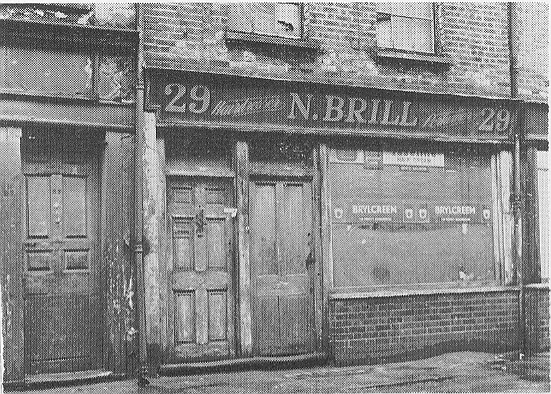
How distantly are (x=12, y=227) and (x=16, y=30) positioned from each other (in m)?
1.97

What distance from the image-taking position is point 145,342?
7344mm

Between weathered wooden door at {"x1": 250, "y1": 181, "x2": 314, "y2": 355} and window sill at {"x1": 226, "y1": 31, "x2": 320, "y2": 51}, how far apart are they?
1644 millimetres

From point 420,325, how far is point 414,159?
6.96 ft

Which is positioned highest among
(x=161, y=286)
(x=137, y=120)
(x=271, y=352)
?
(x=137, y=120)

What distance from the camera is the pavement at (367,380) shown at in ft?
23.5

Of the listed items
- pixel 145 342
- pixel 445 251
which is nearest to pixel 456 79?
pixel 445 251

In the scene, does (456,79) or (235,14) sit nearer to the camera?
(235,14)

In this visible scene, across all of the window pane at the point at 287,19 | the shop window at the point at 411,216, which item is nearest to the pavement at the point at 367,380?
the shop window at the point at 411,216

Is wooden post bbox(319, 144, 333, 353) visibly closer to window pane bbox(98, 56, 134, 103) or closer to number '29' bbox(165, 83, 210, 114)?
number '29' bbox(165, 83, 210, 114)

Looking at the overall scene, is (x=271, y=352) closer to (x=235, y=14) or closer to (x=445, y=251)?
(x=445, y=251)

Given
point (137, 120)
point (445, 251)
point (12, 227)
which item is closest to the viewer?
point (12, 227)

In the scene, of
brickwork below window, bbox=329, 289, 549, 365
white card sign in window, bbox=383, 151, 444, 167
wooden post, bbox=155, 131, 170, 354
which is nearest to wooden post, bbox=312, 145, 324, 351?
brickwork below window, bbox=329, 289, 549, 365

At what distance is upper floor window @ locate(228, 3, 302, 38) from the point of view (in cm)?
821

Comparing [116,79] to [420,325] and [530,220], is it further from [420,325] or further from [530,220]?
[530,220]
